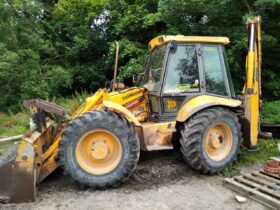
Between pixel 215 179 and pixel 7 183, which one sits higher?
pixel 7 183

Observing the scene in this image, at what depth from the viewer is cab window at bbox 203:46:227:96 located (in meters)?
5.46

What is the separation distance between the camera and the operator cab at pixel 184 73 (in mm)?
5262

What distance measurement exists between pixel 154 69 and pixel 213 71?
0.97 m

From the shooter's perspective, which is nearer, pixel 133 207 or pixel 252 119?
pixel 133 207

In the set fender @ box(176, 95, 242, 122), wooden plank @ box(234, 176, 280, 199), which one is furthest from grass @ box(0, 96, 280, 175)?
fender @ box(176, 95, 242, 122)

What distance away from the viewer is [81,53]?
1302 cm

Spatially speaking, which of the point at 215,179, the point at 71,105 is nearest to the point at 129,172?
the point at 215,179

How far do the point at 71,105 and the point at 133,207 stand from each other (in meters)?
6.05

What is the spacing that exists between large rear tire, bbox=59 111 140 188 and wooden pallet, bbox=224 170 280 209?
1.47m

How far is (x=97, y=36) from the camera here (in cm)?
1248

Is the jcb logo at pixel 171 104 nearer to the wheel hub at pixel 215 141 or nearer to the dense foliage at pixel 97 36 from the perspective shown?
the wheel hub at pixel 215 141

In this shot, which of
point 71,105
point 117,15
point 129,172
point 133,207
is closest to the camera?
point 133,207

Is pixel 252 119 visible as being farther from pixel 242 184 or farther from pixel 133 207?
pixel 133 207

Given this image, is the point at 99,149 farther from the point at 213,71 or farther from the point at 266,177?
the point at 266,177
